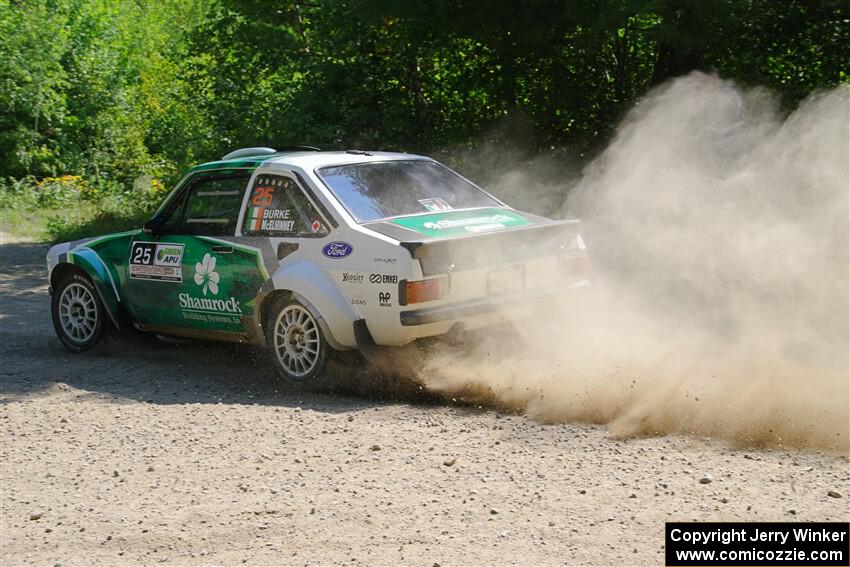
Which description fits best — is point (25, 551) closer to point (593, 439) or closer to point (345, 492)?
point (345, 492)

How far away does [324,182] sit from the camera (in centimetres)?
800

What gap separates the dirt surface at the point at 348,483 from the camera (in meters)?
4.81

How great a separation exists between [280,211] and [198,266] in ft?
2.83

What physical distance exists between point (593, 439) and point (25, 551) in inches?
122

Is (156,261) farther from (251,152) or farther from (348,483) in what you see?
(348,483)

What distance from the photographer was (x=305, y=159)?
8305mm

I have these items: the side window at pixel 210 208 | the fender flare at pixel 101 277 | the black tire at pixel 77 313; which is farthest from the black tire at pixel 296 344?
the black tire at pixel 77 313

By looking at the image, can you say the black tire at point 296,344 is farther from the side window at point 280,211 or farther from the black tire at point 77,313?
the black tire at point 77,313

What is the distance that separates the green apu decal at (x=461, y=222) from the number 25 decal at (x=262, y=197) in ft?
3.58

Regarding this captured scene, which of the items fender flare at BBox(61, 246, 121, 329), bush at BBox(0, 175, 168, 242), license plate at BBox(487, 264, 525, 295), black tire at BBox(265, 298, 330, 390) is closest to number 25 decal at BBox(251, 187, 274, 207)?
black tire at BBox(265, 298, 330, 390)

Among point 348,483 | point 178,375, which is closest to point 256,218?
point 178,375

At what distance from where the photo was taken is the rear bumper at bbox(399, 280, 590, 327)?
23.7ft

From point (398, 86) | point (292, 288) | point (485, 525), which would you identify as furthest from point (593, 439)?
point (398, 86)

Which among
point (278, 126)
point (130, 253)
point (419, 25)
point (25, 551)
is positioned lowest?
point (25, 551)
